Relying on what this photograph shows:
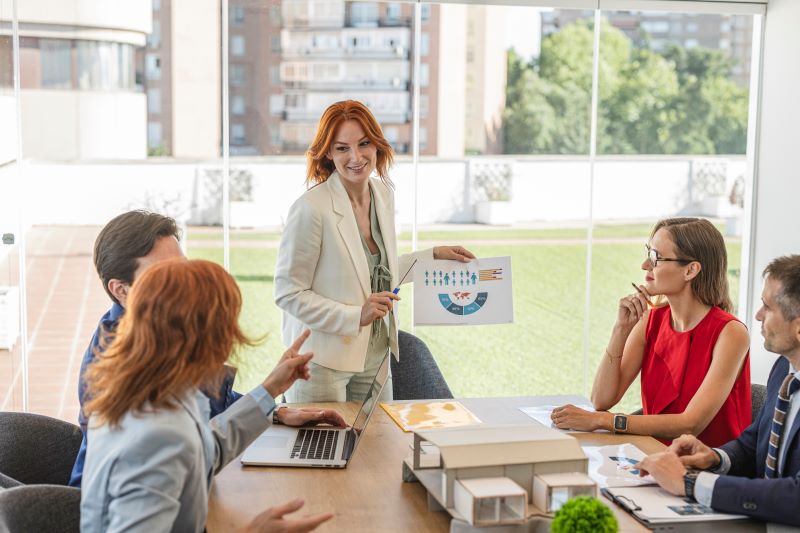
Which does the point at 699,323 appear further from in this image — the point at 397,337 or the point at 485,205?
the point at 485,205

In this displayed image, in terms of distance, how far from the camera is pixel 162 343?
1.89m

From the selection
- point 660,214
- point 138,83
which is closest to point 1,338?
point 138,83

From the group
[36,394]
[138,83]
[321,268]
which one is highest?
[138,83]

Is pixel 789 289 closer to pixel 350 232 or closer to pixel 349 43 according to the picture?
pixel 350 232

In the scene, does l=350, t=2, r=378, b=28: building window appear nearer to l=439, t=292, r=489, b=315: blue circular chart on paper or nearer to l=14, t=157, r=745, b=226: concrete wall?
l=14, t=157, r=745, b=226: concrete wall

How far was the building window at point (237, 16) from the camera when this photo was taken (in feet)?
19.5

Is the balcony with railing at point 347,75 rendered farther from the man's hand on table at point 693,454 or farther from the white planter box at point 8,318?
the man's hand on table at point 693,454

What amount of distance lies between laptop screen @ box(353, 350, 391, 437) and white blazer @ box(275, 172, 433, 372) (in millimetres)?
172

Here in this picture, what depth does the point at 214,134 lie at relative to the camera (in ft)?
21.9

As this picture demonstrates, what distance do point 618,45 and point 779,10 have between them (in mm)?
7804

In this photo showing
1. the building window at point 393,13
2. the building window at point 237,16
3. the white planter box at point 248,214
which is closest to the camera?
the building window at point 237,16

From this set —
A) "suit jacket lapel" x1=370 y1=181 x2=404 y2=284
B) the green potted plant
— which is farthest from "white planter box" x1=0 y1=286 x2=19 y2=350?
the green potted plant

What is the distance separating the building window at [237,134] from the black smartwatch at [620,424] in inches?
171

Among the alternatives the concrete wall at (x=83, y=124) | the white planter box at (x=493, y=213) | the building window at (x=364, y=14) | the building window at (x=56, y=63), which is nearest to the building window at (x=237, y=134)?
the concrete wall at (x=83, y=124)
